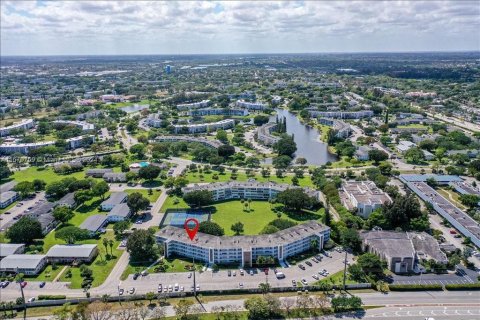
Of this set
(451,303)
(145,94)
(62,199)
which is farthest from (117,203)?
(145,94)

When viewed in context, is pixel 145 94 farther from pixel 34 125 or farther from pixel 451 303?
pixel 451 303

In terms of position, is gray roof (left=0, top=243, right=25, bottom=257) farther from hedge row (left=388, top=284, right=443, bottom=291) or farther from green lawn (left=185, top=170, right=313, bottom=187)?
hedge row (left=388, top=284, right=443, bottom=291)

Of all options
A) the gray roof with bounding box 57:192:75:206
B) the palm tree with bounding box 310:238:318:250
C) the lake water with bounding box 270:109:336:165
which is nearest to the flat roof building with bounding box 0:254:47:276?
the gray roof with bounding box 57:192:75:206

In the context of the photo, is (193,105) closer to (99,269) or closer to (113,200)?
(113,200)

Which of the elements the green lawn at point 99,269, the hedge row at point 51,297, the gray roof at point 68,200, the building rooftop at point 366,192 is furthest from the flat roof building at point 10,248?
the building rooftop at point 366,192

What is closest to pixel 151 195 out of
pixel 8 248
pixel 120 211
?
pixel 120 211

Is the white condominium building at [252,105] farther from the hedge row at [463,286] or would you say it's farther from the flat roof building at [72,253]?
the hedge row at [463,286]
